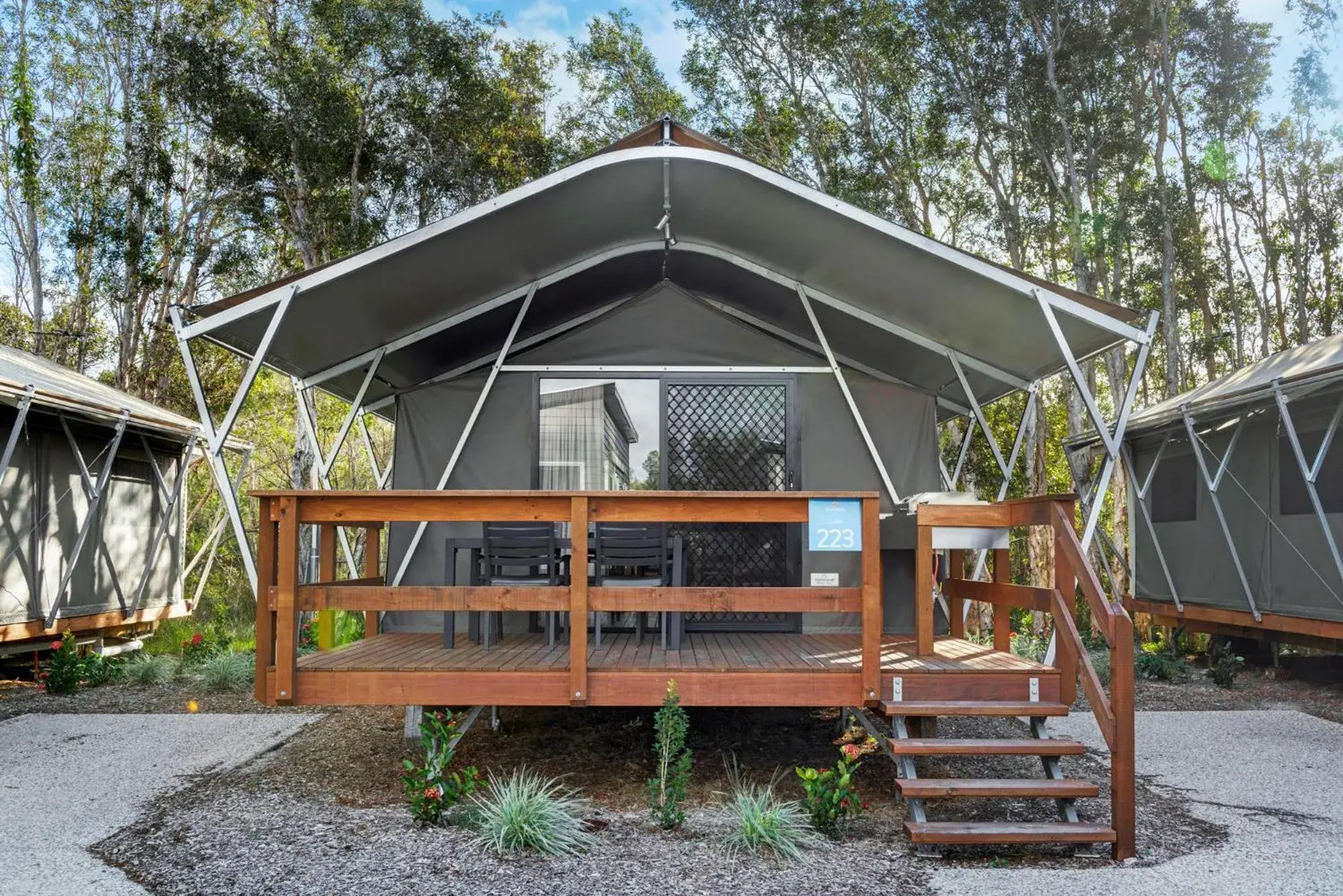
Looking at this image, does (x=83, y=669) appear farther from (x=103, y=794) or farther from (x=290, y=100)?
(x=290, y=100)

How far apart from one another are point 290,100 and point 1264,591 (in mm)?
12962

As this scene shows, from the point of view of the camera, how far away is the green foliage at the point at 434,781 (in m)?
4.12

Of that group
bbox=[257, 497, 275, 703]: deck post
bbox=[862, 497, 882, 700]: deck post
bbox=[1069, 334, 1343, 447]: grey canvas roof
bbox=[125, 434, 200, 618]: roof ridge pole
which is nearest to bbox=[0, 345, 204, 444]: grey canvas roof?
bbox=[125, 434, 200, 618]: roof ridge pole

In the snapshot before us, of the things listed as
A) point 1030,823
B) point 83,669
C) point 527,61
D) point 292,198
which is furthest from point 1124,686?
point 527,61

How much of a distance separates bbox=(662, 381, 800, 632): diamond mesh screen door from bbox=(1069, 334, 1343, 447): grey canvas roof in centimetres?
376

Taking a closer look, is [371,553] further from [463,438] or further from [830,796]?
[830,796]

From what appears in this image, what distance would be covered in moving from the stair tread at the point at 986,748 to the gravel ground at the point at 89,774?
119 inches

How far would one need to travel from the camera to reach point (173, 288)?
51.6ft

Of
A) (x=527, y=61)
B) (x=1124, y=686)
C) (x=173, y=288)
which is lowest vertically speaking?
(x=1124, y=686)

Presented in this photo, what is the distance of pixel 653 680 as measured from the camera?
14.4 ft

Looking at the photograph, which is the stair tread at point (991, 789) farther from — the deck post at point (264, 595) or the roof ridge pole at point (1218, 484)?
the roof ridge pole at point (1218, 484)

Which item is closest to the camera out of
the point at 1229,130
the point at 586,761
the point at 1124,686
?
the point at 1124,686

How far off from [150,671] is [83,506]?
5.68 feet

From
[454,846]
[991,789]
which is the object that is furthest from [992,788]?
[454,846]
